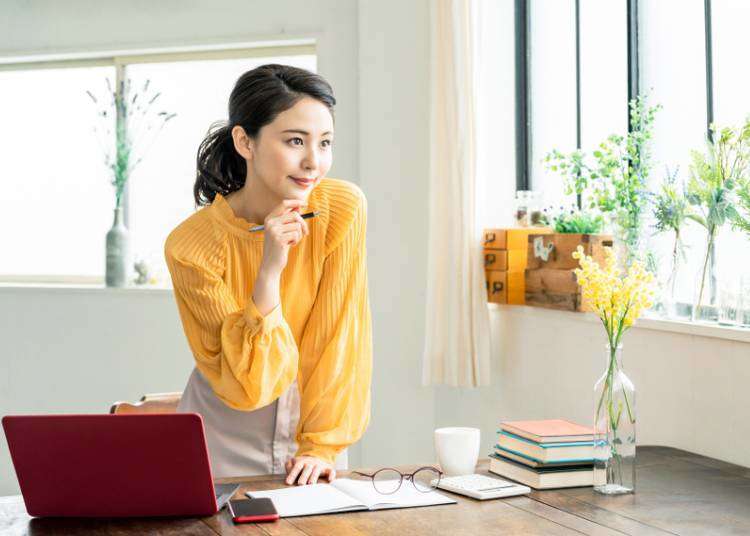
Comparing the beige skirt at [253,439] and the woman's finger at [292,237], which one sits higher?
the woman's finger at [292,237]

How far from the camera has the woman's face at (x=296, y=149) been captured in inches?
73.7

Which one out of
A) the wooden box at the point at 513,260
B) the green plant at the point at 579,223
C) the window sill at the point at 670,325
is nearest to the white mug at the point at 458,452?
the window sill at the point at 670,325

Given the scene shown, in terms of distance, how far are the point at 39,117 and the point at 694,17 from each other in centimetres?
340

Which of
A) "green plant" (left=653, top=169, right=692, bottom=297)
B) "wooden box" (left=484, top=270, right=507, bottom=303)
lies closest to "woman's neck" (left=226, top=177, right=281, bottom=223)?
"green plant" (left=653, top=169, right=692, bottom=297)

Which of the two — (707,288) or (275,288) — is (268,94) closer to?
(275,288)

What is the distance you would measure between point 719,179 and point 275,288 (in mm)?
1305

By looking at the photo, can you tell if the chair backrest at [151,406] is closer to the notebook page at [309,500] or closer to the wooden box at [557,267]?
the notebook page at [309,500]

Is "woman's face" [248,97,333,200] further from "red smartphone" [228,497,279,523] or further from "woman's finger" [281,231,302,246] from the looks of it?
"red smartphone" [228,497,279,523]

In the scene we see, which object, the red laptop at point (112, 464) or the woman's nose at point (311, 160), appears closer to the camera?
the red laptop at point (112, 464)

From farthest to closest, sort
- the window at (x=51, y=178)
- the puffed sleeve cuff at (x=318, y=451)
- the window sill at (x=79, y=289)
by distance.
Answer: the window at (x=51, y=178) → the window sill at (x=79, y=289) → the puffed sleeve cuff at (x=318, y=451)

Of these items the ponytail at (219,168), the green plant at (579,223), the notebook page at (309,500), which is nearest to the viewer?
the notebook page at (309,500)

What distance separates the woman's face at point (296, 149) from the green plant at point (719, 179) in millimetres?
1139

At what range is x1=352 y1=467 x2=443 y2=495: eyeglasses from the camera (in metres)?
1.74

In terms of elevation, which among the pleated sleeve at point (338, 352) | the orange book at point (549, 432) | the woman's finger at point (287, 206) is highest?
the woman's finger at point (287, 206)
